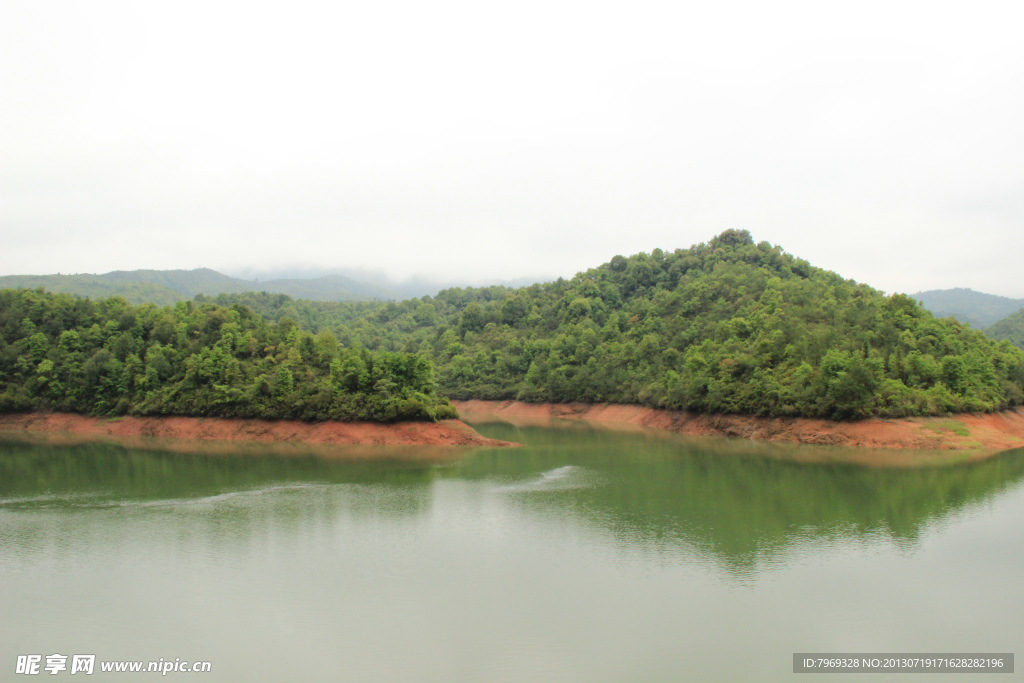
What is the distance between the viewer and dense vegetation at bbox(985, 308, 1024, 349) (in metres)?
119

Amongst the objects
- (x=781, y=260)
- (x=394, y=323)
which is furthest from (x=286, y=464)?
(x=394, y=323)

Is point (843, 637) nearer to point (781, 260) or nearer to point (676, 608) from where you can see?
point (676, 608)

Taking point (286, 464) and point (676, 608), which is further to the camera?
point (286, 464)

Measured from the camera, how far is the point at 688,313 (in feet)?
269

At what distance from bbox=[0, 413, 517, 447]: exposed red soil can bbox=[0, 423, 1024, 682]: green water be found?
558 inches

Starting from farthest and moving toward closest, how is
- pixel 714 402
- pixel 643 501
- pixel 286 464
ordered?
pixel 714 402
pixel 286 464
pixel 643 501

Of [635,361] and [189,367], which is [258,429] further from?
[635,361]

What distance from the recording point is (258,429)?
172 feet

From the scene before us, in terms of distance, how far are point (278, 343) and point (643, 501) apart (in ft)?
132

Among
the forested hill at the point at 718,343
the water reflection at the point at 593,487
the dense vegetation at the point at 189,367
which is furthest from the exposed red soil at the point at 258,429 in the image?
the forested hill at the point at 718,343

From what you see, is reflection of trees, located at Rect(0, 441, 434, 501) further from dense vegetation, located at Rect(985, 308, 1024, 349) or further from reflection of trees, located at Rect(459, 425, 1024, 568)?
dense vegetation, located at Rect(985, 308, 1024, 349)

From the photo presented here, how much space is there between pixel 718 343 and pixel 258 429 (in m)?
42.8

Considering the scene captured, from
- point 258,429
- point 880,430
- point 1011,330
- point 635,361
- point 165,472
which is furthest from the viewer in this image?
point 1011,330

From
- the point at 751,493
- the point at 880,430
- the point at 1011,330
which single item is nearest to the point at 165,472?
the point at 751,493
